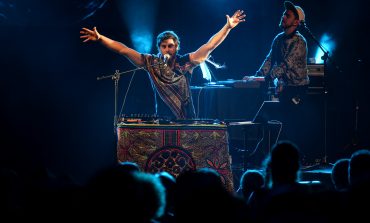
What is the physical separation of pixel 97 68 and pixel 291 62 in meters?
3.38

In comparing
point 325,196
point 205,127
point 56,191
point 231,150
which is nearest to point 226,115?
point 231,150

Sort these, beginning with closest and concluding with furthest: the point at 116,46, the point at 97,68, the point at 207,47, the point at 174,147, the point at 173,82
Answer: the point at 174,147 → the point at 116,46 → the point at 173,82 → the point at 207,47 → the point at 97,68

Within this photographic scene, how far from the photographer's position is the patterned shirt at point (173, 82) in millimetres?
8305

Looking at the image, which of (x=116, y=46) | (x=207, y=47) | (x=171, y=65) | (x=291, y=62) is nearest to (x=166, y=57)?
(x=171, y=65)

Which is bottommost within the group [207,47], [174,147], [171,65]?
[174,147]

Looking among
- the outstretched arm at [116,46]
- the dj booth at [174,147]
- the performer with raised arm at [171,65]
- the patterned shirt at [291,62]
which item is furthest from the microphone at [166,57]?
the patterned shirt at [291,62]

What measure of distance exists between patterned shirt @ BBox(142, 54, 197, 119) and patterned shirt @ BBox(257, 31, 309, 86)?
56.2 inches

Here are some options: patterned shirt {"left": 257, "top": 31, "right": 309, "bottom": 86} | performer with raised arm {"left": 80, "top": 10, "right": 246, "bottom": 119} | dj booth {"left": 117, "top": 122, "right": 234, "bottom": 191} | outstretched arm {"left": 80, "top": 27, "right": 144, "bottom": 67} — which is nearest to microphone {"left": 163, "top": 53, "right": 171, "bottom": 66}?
performer with raised arm {"left": 80, "top": 10, "right": 246, "bottom": 119}

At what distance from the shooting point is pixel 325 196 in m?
3.33

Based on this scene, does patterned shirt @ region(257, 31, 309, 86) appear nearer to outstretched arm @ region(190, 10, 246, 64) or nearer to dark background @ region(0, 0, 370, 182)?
outstretched arm @ region(190, 10, 246, 64)

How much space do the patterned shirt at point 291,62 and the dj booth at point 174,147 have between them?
1.80 m

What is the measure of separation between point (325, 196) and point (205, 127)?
13.3 ft

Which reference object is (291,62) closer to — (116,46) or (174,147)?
(174,147)

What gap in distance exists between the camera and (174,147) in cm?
731
